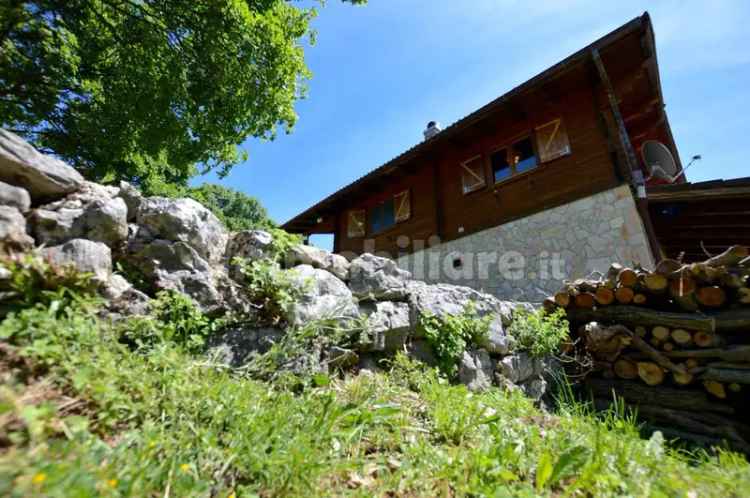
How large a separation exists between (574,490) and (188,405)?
5.95 ft

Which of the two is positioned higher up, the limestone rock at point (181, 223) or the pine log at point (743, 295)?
the limestone rock at point (181, 223)

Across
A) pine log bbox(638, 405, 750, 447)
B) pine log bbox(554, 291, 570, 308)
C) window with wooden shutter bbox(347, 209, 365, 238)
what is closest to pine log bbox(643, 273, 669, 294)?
pine log bbox(554, 291, 570, 308)

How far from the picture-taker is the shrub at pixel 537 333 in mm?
3973

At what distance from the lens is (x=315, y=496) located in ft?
4.30

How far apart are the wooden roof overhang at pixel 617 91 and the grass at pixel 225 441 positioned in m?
7.62

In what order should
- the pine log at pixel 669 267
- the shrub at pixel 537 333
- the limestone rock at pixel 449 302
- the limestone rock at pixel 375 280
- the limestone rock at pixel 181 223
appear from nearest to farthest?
1. the limestone rock at pixel 181 223
2. the limestone rock at pixel 375 280
3. the limestone rock at pixel 449 302
4. the pine log at pixel 669 267
5. the shrub at pixel 537 333

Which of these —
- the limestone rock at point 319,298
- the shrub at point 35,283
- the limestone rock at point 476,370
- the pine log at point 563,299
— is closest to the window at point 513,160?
the pine log at point 563,299

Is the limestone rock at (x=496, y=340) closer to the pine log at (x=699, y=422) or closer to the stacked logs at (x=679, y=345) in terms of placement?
the stacked logs at (x=679, y=345)

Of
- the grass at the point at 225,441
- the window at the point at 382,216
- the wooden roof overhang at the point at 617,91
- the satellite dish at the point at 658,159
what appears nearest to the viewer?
the grass at the point at 225,441

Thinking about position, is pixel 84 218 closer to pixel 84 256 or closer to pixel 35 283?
pixel 84 256

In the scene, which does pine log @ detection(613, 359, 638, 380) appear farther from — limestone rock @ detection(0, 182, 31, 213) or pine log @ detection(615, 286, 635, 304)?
limestone rock @ detection(0, 182, 31, 213)

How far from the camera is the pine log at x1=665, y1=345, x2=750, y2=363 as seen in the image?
11.2 ft

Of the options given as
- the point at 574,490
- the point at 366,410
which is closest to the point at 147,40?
the point at 366,410

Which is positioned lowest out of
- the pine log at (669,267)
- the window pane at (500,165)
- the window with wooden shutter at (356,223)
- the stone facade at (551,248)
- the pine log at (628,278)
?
the pine log at (628,278)
